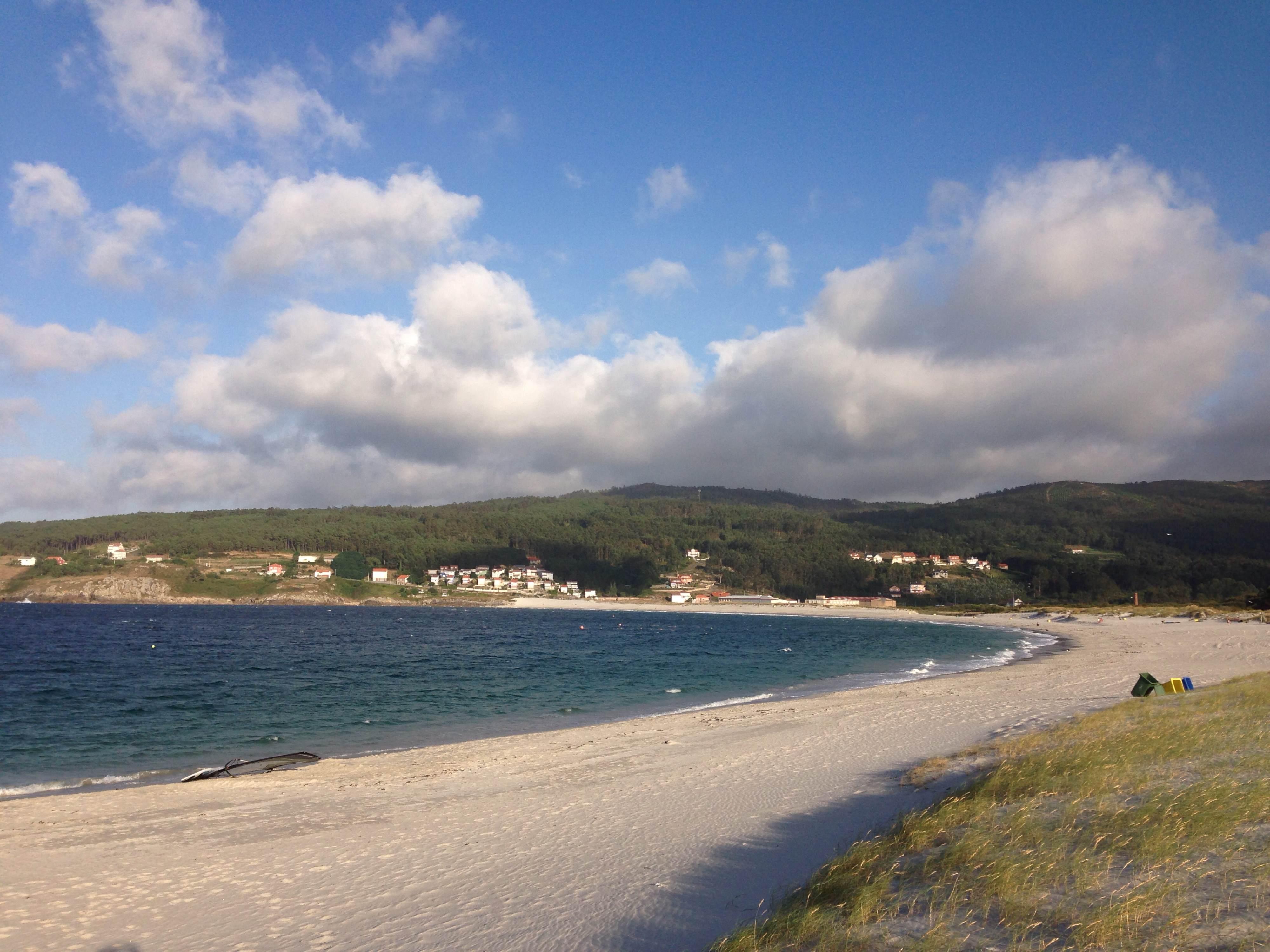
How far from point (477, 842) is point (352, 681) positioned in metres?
26.9

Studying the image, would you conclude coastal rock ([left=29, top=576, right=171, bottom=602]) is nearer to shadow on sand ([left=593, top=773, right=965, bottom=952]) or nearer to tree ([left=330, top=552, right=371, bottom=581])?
tree ([left=330, top=552, right=371, bottom=581])

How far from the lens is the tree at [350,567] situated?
17125cm

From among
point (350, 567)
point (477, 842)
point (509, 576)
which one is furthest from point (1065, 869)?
point (350, 567)

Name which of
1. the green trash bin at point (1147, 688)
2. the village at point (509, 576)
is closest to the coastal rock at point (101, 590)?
the village at point (509, 576)

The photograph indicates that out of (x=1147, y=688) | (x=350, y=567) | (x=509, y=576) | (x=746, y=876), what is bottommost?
(x=509, y=576)

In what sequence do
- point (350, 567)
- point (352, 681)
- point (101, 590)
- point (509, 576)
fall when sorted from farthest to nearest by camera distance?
1. point (509, 576)
2. point (350, 567)
3. point (101, 590)
4. point (352, 681)

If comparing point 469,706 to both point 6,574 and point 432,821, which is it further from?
point 6,574

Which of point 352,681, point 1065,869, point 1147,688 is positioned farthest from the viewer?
point 352,681

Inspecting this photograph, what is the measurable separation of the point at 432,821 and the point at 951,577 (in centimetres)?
17050

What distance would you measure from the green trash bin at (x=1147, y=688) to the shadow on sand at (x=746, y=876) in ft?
36.4

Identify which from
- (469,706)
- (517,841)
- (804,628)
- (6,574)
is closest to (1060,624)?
(804,628)

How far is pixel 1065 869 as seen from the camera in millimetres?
5871

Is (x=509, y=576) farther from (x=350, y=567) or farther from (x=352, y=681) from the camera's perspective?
(x=352, y=681)

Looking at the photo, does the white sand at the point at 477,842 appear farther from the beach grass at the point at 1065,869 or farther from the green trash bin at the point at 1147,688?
the green trash bin at the point at 1147,688
